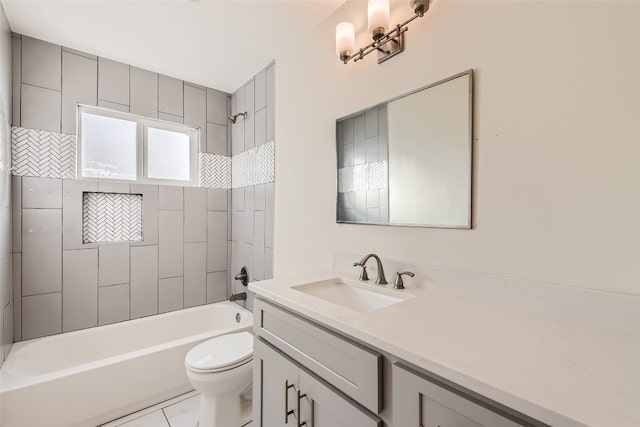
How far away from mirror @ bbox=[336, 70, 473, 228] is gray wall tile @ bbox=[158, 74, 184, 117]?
5.87 feet

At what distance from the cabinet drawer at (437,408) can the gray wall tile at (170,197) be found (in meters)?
2.46

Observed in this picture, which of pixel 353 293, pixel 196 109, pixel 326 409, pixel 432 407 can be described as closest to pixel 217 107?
pixel 196 109

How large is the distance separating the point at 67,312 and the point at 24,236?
0.63 meters

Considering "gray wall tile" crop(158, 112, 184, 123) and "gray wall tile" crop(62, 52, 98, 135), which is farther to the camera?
"gray wall tile" crop(158, 112, 184, 123)

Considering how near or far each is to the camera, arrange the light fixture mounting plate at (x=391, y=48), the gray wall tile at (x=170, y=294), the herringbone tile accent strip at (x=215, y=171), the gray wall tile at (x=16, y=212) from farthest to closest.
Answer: the herringbone tile accent strip at (x=215, y=171) < the gray wall tile at (x=170, y=294) < the gray wall tile at (x=16, y=212) < the light fixture mounting plate at (x=391, y=48)

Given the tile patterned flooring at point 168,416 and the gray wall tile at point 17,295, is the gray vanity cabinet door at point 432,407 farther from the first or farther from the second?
the gray wall tile at point 17,295

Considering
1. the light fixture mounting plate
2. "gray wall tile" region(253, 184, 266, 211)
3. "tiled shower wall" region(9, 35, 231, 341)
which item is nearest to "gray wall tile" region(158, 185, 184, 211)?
"tiled shower wall" region(9, 35, 231, 341)

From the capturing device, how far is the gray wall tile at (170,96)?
2.51 metres

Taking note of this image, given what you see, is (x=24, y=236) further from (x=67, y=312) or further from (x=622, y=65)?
(x=622, y=65)

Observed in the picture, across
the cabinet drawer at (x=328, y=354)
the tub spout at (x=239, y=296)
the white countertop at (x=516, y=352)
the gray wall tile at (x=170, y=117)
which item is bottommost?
the tub spout at (x=239, y=296)

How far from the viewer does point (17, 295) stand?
193cm

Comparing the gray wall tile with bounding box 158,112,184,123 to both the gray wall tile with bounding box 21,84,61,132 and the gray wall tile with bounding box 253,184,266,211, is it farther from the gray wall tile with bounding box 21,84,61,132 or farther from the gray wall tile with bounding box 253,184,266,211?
the gray wall tile with bounding box 253,184,266,211

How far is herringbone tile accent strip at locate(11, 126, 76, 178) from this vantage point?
1.92m

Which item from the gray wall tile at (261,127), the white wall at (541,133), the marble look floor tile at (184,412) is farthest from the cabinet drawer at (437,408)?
the gray wall tile at (261,127)
